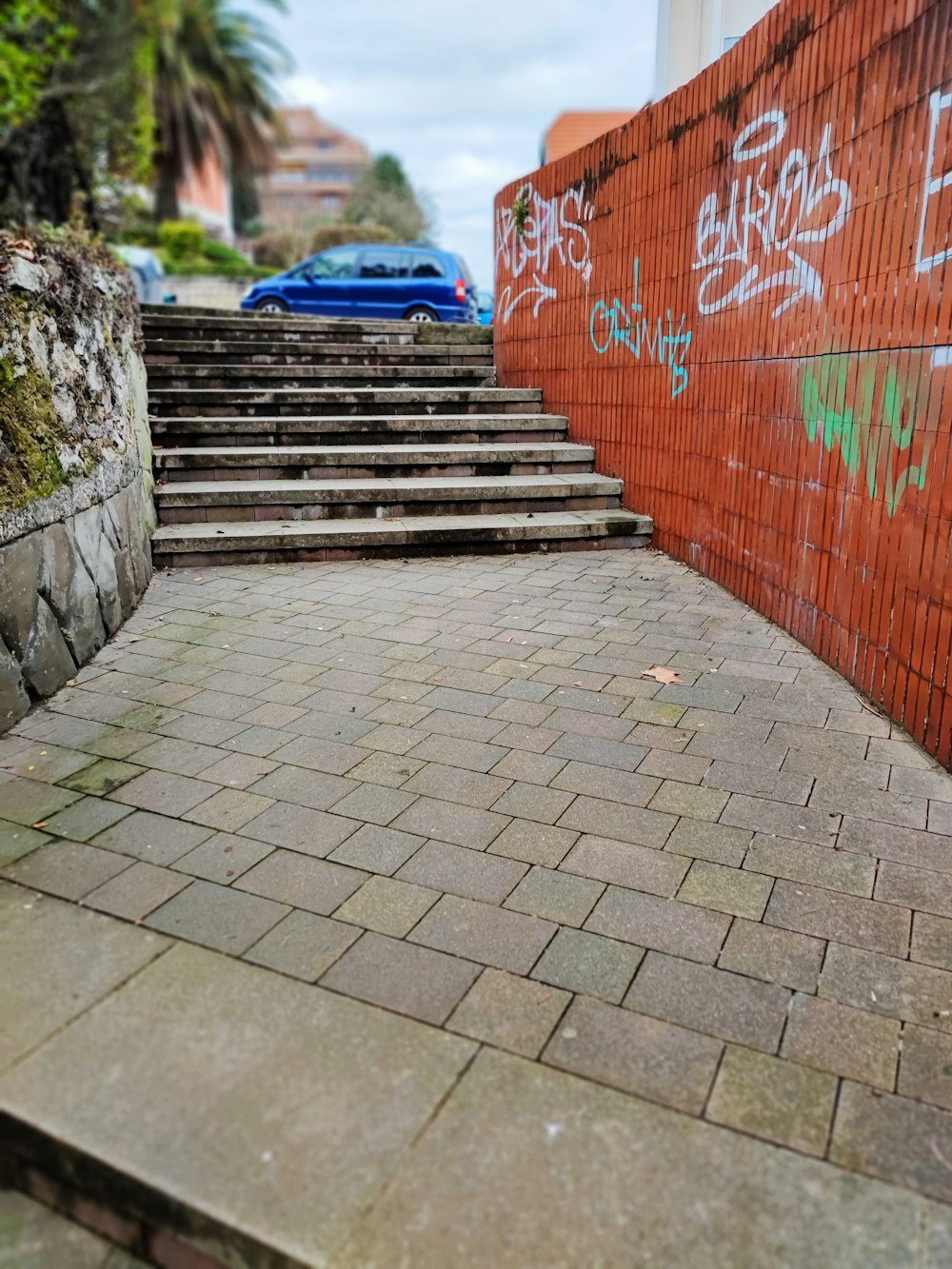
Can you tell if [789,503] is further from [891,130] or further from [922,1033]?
[922,1033]

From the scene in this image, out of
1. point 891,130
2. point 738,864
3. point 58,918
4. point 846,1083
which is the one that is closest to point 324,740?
point 58,918

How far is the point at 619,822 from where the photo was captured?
2988mm

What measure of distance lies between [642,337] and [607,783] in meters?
4.28

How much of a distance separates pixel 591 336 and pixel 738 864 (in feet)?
18.2

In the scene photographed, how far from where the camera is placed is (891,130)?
3.64 meters

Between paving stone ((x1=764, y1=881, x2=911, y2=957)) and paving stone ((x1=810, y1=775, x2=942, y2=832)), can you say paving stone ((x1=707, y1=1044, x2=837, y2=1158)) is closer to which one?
paving stone ((x1=764, y1=881, x2=911, y2=957))

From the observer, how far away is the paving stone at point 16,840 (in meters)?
2.75

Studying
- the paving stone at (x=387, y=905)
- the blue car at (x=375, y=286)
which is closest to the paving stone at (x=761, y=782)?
the paving stone at (x=387, y=905)

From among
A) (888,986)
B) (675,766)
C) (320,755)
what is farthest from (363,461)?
(888,986)

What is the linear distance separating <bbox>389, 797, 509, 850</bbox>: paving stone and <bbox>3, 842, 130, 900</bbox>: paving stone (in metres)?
0.86

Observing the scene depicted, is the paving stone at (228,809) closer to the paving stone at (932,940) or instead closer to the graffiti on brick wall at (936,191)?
the paving stone at (932,940)

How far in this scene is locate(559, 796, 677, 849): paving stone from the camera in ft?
9.53

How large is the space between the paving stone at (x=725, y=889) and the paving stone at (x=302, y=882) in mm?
944

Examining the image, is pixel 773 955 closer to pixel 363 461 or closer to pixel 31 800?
pixel 31 800
